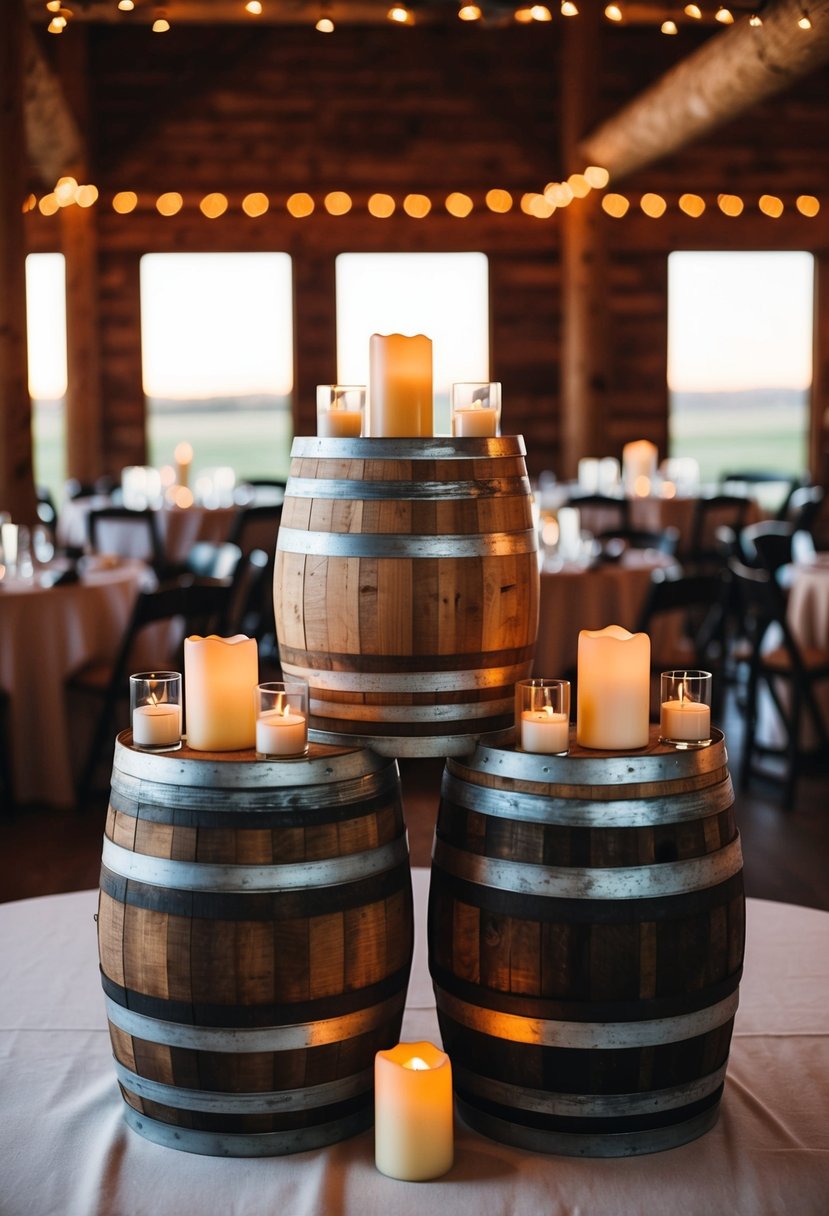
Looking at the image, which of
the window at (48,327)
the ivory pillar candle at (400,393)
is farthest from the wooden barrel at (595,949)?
the window at (48,327)

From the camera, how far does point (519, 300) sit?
37.3ft

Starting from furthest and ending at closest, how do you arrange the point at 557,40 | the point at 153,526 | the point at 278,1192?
1. the point at 557,40
2. the point at 153,526
3. the point at 278,1192

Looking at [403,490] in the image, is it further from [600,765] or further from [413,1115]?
[413,1115]

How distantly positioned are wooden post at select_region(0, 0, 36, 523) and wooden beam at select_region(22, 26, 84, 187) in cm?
19

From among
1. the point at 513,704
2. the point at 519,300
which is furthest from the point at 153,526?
the point at 513,704

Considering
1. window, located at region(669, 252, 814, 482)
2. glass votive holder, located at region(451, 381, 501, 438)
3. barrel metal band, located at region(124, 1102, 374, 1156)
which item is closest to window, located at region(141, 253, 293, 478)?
window, located at region(669, 252, 814, 482)

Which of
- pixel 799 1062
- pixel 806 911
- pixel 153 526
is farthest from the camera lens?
pixel 153 526

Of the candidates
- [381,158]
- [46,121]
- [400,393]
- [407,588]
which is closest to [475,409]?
[400,393]

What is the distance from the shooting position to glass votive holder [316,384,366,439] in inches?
82.3

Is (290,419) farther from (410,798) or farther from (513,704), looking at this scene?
(513,704)

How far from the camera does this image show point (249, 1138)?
1.69 metres

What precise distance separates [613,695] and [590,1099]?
1.61 ft

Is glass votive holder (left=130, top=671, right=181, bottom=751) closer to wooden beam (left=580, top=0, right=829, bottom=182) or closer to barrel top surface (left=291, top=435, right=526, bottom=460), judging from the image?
barrel top surface (left=291, top=435, right=526, bottom=460)

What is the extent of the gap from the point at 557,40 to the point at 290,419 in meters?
3.67
